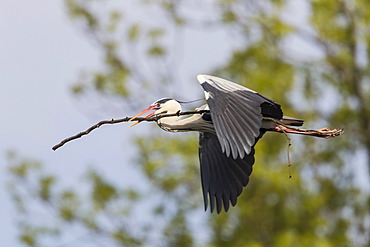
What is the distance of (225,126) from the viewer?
5.72 meters

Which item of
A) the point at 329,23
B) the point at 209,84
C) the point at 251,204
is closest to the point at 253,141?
the point at 209,84

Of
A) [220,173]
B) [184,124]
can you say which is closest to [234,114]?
[184,124]

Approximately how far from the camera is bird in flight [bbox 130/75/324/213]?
5703 mm

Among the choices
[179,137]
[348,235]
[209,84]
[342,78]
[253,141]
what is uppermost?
[342,78]

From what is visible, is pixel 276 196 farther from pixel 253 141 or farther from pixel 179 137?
pixel 253 141

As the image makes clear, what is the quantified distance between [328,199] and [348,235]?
0.72 metres

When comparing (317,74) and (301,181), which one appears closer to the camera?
(301,181)

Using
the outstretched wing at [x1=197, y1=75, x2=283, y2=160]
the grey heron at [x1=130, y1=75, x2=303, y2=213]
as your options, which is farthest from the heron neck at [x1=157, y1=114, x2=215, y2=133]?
the outstretched wing at [x1=197, y1=75, x2=283, y2=160]

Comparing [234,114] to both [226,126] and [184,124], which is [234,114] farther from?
[184,124]

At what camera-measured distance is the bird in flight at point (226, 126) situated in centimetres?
570

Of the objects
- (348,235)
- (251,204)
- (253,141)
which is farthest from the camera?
(348,235)

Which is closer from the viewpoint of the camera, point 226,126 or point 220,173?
point 226,126

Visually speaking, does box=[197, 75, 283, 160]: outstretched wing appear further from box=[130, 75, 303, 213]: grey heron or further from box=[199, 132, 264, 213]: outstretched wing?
box=[199, 132, 264, 213]: outstretched wing

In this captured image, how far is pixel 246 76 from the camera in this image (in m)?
18.1
